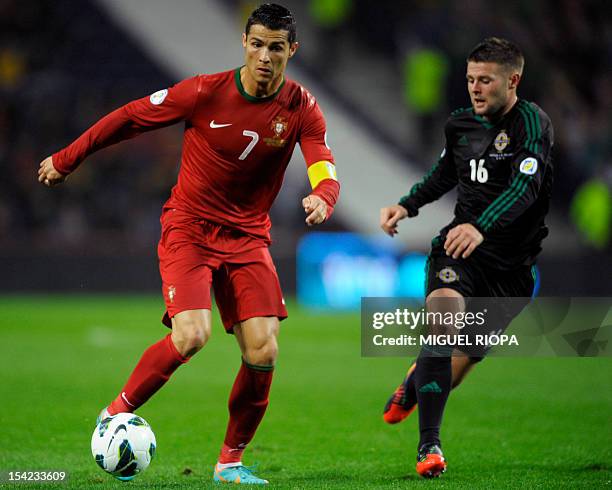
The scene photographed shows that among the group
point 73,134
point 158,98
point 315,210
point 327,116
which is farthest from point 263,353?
point 327,116

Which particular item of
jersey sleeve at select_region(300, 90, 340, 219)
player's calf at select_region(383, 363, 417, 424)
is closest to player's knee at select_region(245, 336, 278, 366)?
jersey sleeve at select_region(300, 90, 340, 219)

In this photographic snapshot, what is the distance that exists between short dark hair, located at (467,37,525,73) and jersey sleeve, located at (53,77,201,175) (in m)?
1.43

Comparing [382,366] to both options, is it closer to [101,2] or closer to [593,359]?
[593,359]

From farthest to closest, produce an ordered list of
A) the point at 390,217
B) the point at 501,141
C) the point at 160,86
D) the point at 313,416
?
1. the point at 160,86
2. the point at 313,416
3. the point at 390,217
4. the point at 501,141

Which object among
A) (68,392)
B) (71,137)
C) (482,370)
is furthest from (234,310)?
(71,137)

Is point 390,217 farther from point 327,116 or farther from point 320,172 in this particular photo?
point 327,116

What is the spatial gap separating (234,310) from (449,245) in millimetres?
1112

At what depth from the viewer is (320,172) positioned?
5316 mm

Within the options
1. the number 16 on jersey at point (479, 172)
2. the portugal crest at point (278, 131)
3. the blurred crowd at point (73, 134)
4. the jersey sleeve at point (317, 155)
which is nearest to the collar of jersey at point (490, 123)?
the number 16 on jersey at point (479, 172)

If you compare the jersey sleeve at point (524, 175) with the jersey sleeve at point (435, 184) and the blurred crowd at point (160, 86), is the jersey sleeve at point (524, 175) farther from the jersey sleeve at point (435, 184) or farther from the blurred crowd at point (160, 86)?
the blurred crowd at point (160, 86)

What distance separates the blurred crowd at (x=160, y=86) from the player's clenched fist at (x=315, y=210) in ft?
35.8

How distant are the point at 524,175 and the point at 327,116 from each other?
1443 centimetres

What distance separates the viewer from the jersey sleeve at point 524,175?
17.3 feet

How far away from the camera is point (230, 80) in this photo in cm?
537
